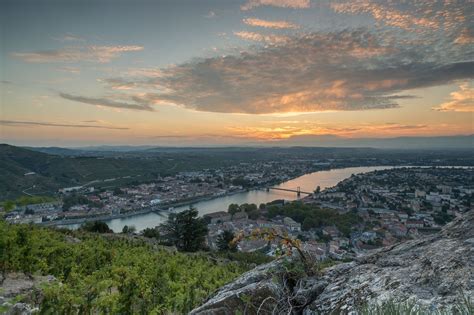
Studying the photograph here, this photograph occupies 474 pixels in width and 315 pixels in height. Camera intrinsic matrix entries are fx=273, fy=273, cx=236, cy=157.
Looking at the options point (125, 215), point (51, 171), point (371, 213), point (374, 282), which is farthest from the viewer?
point (51, 171)

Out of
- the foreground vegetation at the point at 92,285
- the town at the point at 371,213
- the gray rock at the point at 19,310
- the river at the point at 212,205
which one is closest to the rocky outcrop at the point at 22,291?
the gray rock at the point at 19,310

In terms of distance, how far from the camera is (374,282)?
1.90m

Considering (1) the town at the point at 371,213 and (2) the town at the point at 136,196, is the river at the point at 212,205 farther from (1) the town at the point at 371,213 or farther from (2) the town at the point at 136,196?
(1) the town at the point at 371,213

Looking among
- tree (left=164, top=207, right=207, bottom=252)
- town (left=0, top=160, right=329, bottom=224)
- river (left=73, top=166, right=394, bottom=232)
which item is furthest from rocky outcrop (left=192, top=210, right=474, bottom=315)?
river (left=73, top=166, right=394, bottom=232)

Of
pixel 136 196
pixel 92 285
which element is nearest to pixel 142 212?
pixel 136 196

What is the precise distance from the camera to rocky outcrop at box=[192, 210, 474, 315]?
5.27 ft

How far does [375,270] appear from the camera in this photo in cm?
210

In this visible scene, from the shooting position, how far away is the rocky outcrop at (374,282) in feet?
5.27

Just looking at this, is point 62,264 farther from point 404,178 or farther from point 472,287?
point 404,178

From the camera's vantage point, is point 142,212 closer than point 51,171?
Yes

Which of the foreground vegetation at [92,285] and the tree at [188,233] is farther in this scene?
the tree at [188,233]

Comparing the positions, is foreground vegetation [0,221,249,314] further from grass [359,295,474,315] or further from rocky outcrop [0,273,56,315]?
grass [359,295,474,315]

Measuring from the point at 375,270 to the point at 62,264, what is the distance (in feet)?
21.9

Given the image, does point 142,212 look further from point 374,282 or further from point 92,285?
point 374,282
